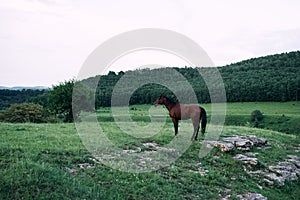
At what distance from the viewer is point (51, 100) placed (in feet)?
122

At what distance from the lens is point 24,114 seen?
128 ft

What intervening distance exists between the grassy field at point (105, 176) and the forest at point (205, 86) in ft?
90.8

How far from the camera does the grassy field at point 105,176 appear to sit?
7.80 m

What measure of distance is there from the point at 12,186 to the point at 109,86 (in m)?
52.8

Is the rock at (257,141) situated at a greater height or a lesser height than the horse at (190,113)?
lesser

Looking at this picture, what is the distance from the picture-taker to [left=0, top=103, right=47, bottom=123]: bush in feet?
124

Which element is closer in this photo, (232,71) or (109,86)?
(109,86)

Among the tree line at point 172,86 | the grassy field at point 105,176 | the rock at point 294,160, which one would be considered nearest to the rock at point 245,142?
the grassy field at point 105,176

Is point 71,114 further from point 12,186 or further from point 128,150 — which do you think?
point 12,186

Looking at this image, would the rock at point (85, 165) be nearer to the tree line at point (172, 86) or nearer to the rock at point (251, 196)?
the rock at point (251, 196)

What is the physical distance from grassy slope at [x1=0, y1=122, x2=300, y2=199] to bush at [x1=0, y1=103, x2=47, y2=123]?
27535mm

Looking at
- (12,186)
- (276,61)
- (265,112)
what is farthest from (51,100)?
(276,61)

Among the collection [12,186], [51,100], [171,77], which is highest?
[171,77]

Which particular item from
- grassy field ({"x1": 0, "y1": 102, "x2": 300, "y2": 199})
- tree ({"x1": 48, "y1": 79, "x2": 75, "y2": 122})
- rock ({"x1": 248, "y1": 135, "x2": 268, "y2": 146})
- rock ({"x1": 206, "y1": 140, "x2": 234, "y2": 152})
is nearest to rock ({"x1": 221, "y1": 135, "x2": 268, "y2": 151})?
rock ({"x1": 248, "y1": 135, "x2": 268, "y2": 146})
